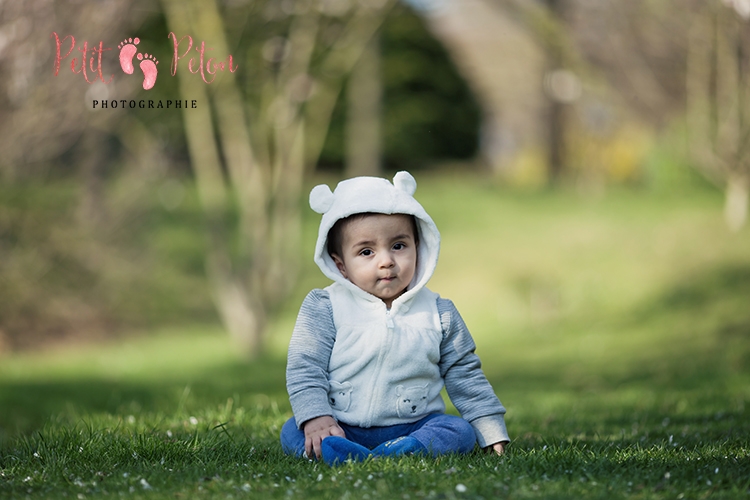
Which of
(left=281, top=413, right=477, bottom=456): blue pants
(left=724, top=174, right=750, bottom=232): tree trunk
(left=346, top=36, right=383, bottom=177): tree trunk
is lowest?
(left=281, top=413, right=477, bottom=456): blue pants

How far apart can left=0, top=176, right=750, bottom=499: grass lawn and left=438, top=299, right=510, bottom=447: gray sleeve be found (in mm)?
184

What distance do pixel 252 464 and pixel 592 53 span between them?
8.72m

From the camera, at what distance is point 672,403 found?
5875mm

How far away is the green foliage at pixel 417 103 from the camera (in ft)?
70.8

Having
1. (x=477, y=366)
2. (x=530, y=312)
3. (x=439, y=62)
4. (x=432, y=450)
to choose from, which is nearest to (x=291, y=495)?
(x=432, y=450)

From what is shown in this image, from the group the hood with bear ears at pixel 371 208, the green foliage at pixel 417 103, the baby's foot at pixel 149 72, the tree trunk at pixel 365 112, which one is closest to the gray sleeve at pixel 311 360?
the hood with bear ears at pixel 371 208

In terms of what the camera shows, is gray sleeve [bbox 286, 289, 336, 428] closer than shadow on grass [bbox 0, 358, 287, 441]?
Yes

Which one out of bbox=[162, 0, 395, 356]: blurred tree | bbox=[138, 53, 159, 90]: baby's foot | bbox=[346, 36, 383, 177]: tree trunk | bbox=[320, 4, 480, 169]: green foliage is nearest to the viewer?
bbox=[138, 53, 159, 90]: baby's foot

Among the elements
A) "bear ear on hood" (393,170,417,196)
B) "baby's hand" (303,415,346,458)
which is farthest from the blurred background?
"baby's hand" (303,415,346,458)

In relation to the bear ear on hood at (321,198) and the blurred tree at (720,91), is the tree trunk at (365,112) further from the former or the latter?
the bear ear on hood at (321,198)

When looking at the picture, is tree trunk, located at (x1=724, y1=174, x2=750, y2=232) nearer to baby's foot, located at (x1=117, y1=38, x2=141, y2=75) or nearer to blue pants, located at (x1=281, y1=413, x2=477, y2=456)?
baby's foot, located at (x1=117, y1=38, x2=141, y2=75)

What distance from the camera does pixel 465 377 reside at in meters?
3.53

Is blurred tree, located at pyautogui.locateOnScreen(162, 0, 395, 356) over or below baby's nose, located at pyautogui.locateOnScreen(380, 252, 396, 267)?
over

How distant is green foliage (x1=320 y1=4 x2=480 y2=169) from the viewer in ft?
70.8
